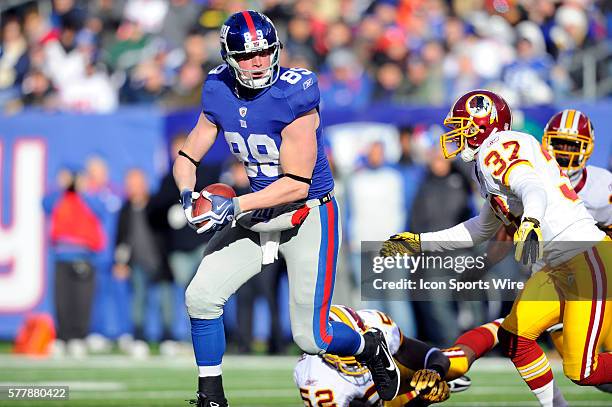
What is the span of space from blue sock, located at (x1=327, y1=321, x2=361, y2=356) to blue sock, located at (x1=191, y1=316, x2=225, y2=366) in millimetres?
593

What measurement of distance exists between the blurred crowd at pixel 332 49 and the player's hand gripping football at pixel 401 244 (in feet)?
17.8

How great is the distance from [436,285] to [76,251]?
5.66 metres

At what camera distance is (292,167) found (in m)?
5.95

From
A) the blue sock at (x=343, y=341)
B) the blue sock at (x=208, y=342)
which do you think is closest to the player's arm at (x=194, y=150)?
the blue sock at (x=208, y=342)

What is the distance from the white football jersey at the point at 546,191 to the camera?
580 centimetres

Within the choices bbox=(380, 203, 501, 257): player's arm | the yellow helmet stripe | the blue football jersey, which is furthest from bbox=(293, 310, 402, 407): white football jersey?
the yellow helmet stripe

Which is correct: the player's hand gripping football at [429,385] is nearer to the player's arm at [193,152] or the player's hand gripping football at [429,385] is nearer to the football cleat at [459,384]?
the football cleat at [459,384]

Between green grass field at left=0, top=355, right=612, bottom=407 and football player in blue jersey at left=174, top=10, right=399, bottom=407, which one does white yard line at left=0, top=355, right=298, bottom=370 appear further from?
football player in blue jersey at left=174, top=10, right=399, bottom=407

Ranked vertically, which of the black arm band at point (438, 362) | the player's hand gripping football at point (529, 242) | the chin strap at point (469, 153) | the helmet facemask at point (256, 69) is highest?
the helmet facemask at point (256, 69)

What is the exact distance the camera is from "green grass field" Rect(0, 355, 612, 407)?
789 cm

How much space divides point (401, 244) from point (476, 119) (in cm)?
86

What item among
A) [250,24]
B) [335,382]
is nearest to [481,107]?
[250,24]
